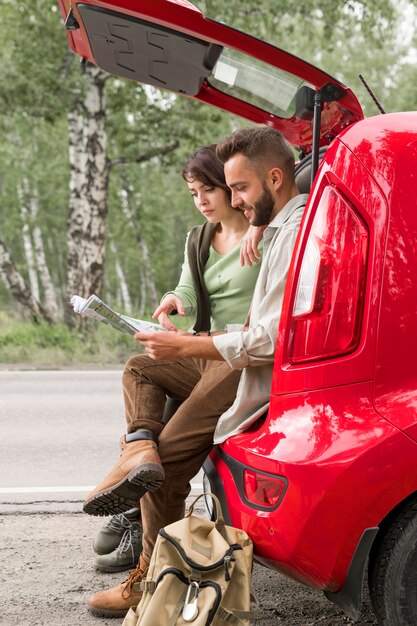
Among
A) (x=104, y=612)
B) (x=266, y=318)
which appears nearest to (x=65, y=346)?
(x=104, y=612)

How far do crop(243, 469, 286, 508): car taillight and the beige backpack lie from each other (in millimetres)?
124

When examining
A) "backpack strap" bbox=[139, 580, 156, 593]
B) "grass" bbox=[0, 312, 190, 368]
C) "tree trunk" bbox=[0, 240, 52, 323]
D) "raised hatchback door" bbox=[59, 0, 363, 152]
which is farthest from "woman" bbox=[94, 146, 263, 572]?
"tree trunk" bbox=[0, 240, 52, 323]

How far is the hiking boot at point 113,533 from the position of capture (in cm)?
371

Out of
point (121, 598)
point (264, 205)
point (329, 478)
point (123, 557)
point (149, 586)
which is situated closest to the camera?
point (329, 478)

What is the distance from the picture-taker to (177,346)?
9.34 feet

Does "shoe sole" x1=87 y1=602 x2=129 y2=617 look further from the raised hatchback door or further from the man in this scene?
the raised hatchback door

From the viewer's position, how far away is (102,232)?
14.2m

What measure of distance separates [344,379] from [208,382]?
91 cm

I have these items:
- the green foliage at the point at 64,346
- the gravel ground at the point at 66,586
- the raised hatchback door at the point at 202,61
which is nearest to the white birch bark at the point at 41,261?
the green foliage at the point at 64,346

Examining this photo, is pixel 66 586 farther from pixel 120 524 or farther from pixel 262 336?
pixel 262 336

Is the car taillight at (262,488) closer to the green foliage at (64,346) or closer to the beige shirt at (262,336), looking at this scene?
Result: the beige shirt at (262,336)

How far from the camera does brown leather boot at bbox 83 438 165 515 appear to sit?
2.96m

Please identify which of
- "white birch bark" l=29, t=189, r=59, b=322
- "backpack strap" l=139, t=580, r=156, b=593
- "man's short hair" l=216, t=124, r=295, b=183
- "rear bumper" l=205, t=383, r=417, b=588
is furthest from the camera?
"white birch bark" l=29, t=189, r=59, b=322

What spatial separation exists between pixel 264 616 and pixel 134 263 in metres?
40.2
